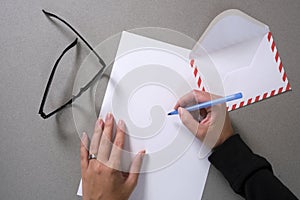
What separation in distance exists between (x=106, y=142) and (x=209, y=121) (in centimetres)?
20

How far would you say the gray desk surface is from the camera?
0.71 m

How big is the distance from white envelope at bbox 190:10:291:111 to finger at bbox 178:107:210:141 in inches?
2.5

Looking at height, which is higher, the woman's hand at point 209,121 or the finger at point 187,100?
the finger at point 187,100

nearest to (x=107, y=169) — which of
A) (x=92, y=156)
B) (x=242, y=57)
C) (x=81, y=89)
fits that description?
(x=92, y=156)

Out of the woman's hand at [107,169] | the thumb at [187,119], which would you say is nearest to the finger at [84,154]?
the woman's hand at [107,169]

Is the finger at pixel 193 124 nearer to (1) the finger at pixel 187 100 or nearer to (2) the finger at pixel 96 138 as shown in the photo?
(1) the finger at pixel 187 100

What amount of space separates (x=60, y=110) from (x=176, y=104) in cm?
23

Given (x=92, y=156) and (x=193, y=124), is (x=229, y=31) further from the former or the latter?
(x=92, y=156)

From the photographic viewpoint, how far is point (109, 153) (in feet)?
2.29

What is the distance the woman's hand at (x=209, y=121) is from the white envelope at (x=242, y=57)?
0.03 meters

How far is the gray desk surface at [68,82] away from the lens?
0.71 m

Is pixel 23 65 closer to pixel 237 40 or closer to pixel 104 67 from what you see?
pixel 104 67

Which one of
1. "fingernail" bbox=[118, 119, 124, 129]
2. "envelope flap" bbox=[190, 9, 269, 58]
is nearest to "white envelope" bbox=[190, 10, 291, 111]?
"envelope flap" bbox=[190, 9, 269, 58]

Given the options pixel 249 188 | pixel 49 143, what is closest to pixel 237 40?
pixel 249 188
